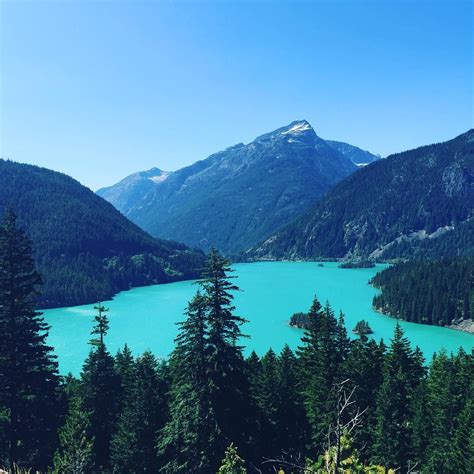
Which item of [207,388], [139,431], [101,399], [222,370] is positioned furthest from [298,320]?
[207,388]

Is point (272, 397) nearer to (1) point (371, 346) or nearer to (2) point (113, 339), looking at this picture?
(1) point (371, 346)

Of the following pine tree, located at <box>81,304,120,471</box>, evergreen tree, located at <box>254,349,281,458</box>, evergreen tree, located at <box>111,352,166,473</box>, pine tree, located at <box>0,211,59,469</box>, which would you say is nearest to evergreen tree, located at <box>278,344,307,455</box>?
evergreen tree, located at <box>254,349,281,458</box>

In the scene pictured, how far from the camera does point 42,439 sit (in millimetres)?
32812

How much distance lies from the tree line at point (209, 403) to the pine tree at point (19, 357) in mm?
69

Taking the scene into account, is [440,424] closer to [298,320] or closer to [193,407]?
[193,407]

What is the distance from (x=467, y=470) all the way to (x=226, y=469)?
2203 cm

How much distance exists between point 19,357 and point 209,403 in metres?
13.8

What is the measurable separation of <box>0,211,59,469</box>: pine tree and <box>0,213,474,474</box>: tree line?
7 centimetres

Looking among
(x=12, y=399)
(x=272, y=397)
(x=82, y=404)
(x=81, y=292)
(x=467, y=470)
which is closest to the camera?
(x=12, y=399)

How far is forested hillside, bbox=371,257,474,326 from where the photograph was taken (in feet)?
447

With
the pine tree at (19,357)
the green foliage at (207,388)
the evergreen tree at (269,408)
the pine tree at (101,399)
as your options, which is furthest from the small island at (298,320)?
the green foliage at (207,388)

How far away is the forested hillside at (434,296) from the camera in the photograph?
447 feet

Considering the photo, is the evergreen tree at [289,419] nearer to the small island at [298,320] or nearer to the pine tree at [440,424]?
the pine tree at [440,424]

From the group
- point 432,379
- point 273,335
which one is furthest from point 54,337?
point 432,379
